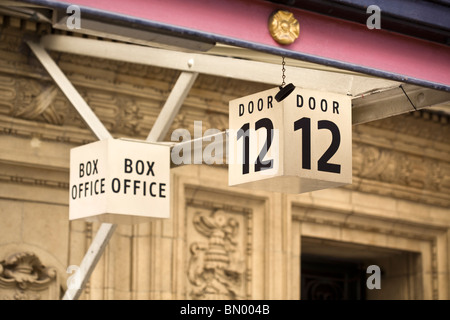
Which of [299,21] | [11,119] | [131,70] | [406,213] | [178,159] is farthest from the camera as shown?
[406,213]

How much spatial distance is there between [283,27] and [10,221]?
187 inches

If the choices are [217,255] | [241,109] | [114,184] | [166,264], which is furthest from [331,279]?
[241,109]

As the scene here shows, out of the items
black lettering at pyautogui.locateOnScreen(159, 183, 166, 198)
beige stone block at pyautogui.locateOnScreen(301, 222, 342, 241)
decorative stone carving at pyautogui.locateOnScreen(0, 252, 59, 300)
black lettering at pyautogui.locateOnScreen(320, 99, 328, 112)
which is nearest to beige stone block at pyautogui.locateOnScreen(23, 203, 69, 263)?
decorative stone carving at pyautogui.locateOnScreen(0, 252, 59, 300)

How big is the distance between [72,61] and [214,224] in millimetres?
2177

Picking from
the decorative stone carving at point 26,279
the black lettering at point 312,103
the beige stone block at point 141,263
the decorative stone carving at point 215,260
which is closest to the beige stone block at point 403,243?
the decorative stone carving at point 215,260

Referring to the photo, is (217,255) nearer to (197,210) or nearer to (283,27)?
(197,210)

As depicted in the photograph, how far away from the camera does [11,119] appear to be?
9.28 m

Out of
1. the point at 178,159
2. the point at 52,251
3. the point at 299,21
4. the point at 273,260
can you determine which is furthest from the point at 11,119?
the point at 299,21

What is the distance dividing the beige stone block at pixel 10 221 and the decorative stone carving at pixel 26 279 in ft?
0.55

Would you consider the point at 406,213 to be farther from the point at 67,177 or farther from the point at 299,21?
the point at 299,21

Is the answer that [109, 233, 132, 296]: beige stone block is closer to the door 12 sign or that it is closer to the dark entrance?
the dark entrance

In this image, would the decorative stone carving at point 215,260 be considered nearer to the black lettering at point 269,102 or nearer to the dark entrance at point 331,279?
the dark entrance at point 331,279

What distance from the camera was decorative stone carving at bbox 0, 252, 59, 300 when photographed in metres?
9.13

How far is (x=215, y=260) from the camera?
1050 centimetres
